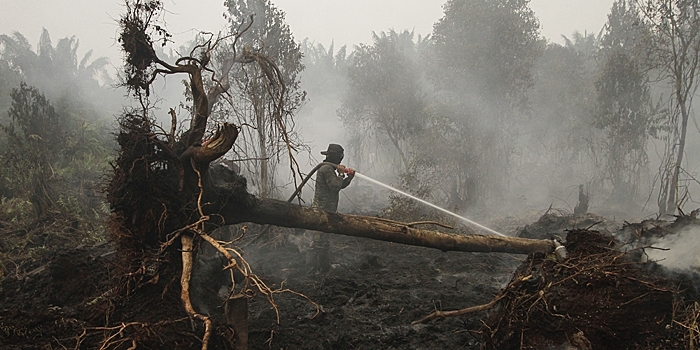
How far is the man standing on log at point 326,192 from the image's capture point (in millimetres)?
6625

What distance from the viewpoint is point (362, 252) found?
28.3ft

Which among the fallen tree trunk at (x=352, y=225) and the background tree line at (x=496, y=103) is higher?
the background tree line at (x=496, y=103)

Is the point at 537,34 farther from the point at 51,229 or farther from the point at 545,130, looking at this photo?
the point at 51,229

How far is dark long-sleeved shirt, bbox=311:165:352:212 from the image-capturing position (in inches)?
261

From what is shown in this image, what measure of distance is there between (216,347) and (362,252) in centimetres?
545

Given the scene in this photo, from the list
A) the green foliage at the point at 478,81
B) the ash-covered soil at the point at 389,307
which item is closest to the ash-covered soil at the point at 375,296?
the ash-covered soil at the point at 389,307

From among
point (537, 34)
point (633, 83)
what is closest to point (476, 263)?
point (633, 83)

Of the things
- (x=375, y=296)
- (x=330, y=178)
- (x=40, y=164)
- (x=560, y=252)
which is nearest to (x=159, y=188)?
(x=330, y=178)

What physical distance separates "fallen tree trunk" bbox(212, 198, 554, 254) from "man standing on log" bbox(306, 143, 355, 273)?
5.90 feet

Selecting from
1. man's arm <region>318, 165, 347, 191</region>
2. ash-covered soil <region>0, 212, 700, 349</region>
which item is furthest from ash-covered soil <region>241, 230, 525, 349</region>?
man's arm <region>318, 165, 347, 191</region>

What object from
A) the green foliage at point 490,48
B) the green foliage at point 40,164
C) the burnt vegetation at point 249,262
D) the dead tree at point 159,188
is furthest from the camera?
the green foliage at point 490,48

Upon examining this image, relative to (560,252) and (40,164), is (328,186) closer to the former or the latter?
(560,252)

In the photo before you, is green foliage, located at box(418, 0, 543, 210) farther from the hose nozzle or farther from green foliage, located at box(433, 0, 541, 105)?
the hose nozzle

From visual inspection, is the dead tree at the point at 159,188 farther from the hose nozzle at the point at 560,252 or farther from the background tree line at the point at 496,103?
the background tree line at the point at 496,103
